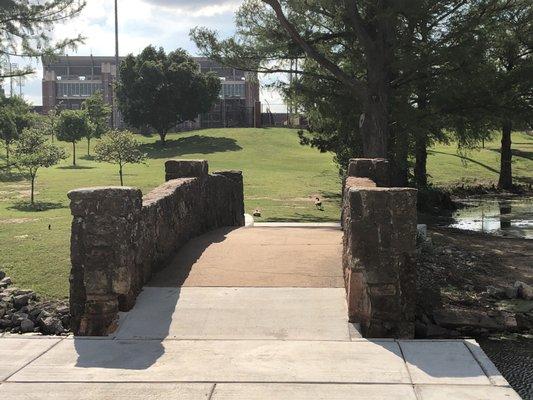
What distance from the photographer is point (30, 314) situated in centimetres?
798

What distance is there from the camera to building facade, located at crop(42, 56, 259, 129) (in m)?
69.9

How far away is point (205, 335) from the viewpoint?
218 inches

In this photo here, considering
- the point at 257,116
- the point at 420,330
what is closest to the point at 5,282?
the point at 420,330

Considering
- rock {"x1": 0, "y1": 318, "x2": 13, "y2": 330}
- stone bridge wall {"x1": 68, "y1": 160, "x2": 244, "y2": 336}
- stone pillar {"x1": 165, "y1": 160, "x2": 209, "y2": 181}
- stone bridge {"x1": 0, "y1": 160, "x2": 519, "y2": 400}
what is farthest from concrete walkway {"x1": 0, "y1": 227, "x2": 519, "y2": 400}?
stone pillar {"x1": 165, "y1": 160, "x2": 209, "y2": 181}

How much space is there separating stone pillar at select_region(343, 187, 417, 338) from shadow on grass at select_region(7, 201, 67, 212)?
527 inches

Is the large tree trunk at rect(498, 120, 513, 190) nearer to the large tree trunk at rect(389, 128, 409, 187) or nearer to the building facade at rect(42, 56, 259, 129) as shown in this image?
the large tree trunk at rect(389, 128, 409, 187)

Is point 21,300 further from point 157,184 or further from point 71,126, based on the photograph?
point 71,126

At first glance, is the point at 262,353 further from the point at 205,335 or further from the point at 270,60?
the point at 270,60

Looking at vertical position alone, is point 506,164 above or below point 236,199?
above

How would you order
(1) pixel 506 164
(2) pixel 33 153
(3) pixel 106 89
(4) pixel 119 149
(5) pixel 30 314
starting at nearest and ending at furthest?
1. (5) pixel 30 314
2. (2) pixel 33 153
3. (4) pixel 119 149
4. (1) pixel 506 164
5. (3) pixel 106 89

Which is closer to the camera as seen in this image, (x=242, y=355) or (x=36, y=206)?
(x=242, y=355)

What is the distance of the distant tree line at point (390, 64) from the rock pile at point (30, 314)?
411 inches

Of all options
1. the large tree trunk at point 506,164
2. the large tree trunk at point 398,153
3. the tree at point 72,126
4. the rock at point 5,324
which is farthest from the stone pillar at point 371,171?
the tree at point 72,126

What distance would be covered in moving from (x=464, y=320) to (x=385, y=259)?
2721 millimetres
